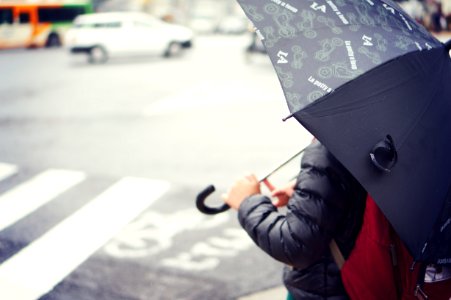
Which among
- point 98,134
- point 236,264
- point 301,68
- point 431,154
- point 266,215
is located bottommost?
point 98,134

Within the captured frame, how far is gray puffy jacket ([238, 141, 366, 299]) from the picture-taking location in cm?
180

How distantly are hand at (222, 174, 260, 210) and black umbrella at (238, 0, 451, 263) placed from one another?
598 millimetres

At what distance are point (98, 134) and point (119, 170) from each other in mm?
1840

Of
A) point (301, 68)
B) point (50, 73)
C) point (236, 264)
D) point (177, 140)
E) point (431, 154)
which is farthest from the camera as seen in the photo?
point (50, 73)

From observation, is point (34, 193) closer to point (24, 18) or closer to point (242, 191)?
point (242, 191)

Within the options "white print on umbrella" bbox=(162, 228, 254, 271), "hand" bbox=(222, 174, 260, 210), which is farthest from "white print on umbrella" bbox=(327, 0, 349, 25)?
"white print on umbrella" bbox=(162, 228, 254, 271)

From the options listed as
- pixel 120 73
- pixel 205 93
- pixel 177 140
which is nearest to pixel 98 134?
pixel 177 140

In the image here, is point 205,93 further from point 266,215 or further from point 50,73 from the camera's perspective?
point 266,215

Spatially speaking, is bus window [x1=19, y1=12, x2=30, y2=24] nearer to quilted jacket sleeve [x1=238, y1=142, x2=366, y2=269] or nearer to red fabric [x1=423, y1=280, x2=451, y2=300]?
quilted jacket sleeve [x1=238, y1=142, x2=366, y2=269]

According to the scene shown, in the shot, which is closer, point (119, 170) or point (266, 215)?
point (266, 215)

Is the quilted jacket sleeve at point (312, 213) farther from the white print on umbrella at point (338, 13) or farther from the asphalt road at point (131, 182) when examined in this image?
the asphalt road at point (131, 182)

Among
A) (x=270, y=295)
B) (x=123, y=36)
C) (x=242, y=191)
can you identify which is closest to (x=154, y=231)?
(x=270, y=295)

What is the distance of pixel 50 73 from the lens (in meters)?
15.2

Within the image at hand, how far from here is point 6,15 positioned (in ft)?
74.2
